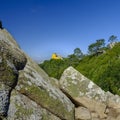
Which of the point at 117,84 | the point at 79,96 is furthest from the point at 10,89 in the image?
the point at 117,84

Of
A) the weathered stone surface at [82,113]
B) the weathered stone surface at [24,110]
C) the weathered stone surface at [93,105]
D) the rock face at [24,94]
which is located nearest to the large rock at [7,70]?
the rock face at [24,94]

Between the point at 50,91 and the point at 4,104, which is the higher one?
the point at 50,91

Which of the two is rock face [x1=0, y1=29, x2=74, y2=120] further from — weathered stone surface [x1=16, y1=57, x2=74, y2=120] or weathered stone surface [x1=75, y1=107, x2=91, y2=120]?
weathered stone surface [x1=75, y1=107, x2=91, y2=120]

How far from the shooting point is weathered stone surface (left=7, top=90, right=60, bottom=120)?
1197 cm

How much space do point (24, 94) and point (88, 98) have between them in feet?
16.6

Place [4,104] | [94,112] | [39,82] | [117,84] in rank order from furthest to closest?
1. [117,84]
2. [94,112]
3. [39,82]
4. [4,104]

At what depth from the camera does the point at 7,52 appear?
1330 cm

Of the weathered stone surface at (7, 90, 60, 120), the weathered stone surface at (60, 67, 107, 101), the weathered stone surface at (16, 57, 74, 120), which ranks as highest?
the weathered stone surface at (60, 67, 107, 101)

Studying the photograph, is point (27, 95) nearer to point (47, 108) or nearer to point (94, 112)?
point (47, 108)

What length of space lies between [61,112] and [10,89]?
8.07ft

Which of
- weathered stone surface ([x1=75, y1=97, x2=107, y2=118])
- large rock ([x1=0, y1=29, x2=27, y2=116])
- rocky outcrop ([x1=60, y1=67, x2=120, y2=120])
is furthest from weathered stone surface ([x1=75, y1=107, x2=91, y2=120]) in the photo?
large rock ([x1=0, y1=29, x2=27, y2=116])

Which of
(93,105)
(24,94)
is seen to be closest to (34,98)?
(24,94)

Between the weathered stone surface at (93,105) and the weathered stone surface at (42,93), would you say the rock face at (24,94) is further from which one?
the weathered stone surface at (93,105)

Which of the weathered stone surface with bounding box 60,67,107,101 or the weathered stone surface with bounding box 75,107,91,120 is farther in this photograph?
the weathered stone surface with bounding box 60,67,107,101
